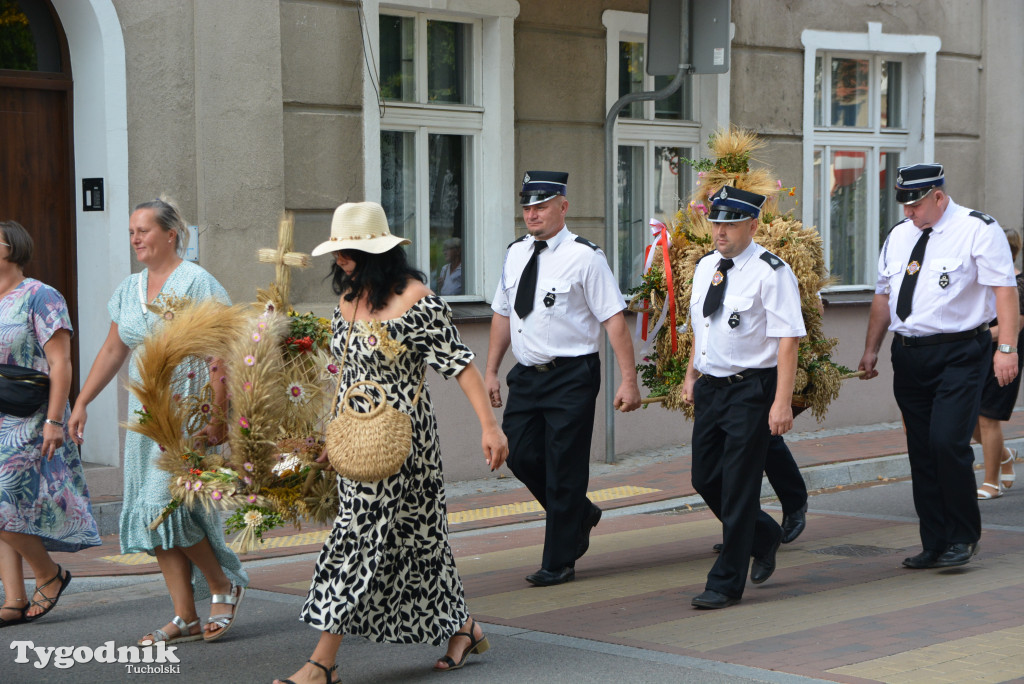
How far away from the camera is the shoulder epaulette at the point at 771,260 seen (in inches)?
252

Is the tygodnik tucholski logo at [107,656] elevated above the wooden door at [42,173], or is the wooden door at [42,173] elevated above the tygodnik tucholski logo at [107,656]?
the wooden door at [42,173]

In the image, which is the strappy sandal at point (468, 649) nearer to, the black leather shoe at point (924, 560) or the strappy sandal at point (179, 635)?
the strappy sandal at point (179, 635)

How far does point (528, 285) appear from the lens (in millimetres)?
7031

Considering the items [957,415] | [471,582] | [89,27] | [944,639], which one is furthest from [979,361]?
[89,27]

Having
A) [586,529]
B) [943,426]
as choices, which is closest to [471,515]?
[586,529]

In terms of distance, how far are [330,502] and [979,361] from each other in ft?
12.3

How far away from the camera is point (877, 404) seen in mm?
13375

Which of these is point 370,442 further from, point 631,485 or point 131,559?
point 631,485

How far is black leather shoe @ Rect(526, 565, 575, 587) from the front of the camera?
7.00 m

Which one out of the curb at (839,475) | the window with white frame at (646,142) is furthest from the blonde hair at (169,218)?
the window with white frame at (646,142)

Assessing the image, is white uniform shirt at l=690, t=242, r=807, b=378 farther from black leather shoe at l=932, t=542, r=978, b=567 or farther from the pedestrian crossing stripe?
the pedestrian crossing stripe

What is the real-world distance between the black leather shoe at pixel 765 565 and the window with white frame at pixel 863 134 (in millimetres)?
6839

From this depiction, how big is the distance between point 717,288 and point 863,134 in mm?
7775

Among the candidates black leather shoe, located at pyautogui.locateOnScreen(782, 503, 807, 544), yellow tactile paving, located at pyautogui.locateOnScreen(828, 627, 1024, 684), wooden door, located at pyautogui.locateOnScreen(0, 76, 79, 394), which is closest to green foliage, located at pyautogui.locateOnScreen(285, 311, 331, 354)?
yellow tactile paving, located at pyautogui.locateOnScreen(828, 627, 1024, 684)
